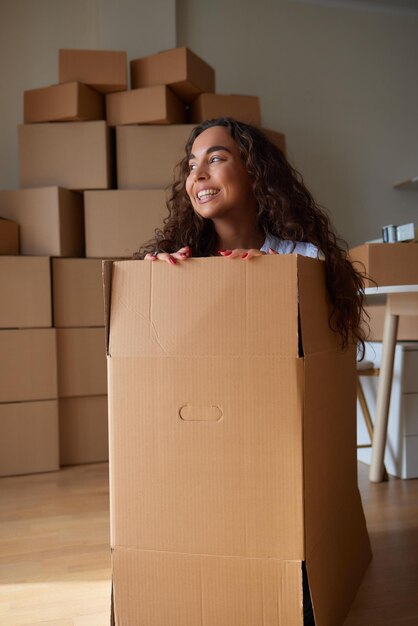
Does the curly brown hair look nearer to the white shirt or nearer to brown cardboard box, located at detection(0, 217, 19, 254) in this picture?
the white shirt

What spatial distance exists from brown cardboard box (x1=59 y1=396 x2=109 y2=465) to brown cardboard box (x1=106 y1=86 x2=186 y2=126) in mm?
1192

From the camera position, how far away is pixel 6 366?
2.40m

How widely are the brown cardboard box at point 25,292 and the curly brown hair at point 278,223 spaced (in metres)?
1.09

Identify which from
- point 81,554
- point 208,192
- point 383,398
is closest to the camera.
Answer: point 208,192

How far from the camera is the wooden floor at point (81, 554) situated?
47.2 inches

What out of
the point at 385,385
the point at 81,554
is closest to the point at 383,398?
the point at 385,385

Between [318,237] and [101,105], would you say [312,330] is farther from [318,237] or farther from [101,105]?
[101,105]

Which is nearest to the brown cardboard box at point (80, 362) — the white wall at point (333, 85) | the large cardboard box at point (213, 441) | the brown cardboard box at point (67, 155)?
the brown cardboard box at point (67, 155)

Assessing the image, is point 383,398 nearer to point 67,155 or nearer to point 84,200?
point 84,200

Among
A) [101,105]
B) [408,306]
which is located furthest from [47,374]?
[408,306]

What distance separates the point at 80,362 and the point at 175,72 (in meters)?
1.28

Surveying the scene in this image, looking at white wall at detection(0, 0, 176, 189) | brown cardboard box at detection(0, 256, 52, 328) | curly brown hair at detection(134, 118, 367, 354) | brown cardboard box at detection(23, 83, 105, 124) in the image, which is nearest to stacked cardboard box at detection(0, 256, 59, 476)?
brown cardboard box at detection(0, 256, 52, 328)

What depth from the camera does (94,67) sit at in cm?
256

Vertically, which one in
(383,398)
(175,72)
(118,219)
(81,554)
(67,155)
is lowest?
(81,554)
